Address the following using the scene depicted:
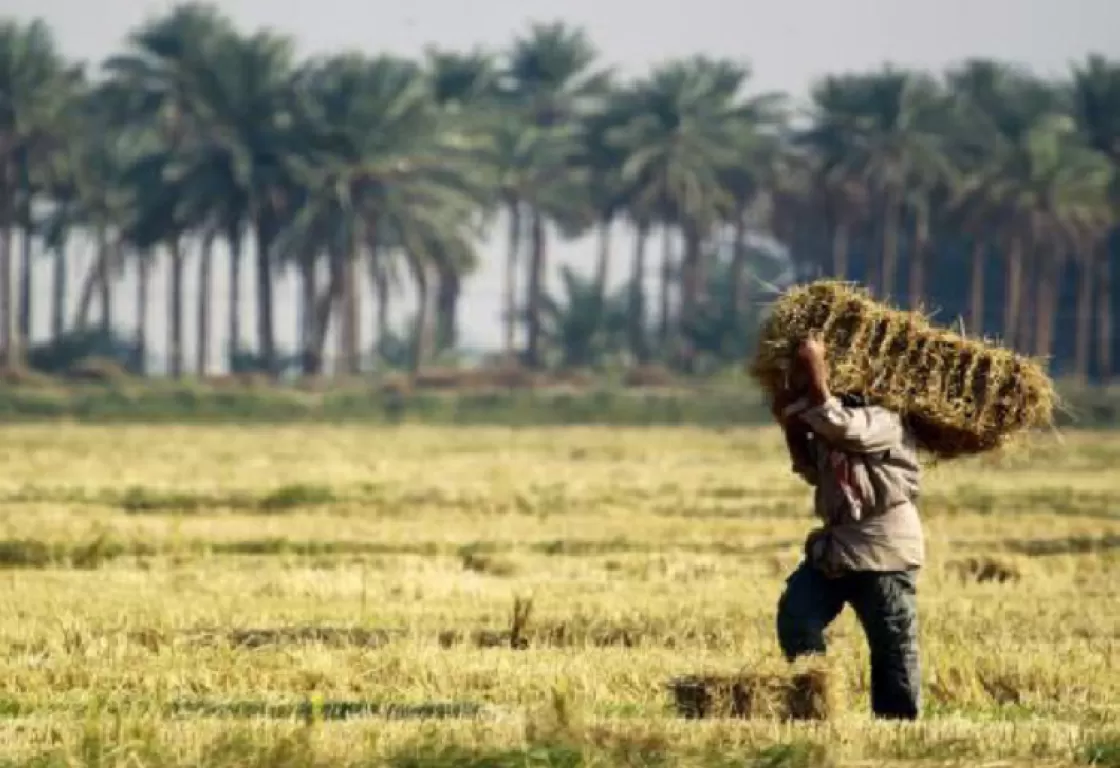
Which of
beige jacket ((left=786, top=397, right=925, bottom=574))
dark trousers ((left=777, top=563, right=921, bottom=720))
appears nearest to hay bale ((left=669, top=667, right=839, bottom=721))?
dark trousers ((left=777, top=563, right=921, bottom=720))

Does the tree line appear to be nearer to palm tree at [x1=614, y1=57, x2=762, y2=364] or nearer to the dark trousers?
palm tree at [x1=614, y1=57, x2=762, y2=364]

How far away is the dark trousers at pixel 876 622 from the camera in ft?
50.0

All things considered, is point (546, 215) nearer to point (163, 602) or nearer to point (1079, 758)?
point (163, 602)

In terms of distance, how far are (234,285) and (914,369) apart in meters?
97.5

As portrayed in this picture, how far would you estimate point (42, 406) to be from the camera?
86438 millimetres


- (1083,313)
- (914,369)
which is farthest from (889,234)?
(914,369)

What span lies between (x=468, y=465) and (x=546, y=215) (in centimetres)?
6937

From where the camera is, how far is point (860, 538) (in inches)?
597

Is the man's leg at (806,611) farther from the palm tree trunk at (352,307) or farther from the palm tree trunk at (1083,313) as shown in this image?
the palm tree trunk at (1083,313)

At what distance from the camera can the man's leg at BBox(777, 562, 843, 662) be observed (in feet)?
50.2

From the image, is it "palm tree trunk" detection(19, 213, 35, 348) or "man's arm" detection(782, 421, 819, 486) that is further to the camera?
"palm tree trunk" detection(19, 213, 35, 348)

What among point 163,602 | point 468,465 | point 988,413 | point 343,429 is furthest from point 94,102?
point 988,413

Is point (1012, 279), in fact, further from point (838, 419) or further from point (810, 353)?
point (838, 419)

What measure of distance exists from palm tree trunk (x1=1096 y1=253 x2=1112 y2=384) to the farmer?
9600 centimetres
